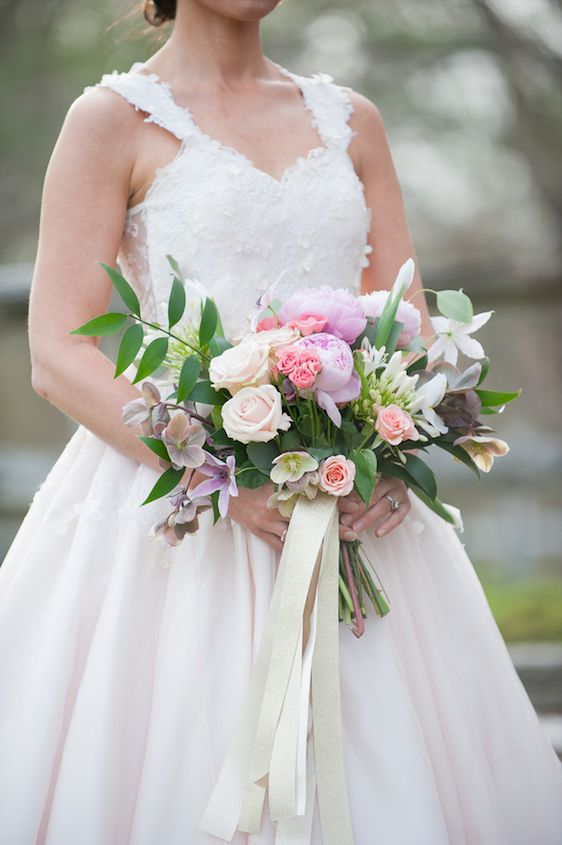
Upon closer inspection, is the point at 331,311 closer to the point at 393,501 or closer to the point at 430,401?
the point at 430,401

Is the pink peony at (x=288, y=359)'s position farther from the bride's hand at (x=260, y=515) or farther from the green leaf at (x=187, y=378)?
the bride's hand at (x=260, y=515)

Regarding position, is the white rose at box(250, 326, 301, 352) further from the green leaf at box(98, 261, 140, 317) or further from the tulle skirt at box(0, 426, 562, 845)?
the tulle skirt at box(0, 426, 562, 845)

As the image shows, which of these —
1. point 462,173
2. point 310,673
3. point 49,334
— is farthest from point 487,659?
point 462,173

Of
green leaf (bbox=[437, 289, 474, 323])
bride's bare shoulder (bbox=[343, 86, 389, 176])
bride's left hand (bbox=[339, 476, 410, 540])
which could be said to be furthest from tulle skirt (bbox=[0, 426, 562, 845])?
bride's bare shoulder (bbox=[343, 86, 389, 176])

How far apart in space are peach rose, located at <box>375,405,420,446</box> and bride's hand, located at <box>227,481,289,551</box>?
9.8 inches

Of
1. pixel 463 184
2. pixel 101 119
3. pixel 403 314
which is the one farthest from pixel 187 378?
pixel 463 184

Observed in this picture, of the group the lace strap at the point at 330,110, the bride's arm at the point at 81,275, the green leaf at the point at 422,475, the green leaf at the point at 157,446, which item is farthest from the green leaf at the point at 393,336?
the lace strap at the point at 330,110

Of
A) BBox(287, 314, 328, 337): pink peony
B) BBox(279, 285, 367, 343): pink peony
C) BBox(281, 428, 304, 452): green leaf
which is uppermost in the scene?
BBox(279, 285, 367, 343): pink peony

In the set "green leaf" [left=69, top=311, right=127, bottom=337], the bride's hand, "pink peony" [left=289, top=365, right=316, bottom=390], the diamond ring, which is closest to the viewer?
"pink peony" [left=289, top=365, right=316, bottom=390]

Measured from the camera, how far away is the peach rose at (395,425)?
1.78m

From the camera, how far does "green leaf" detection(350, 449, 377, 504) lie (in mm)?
1798

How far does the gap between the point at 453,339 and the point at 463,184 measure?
20.3 feet

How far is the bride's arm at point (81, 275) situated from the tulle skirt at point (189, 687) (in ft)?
0.49

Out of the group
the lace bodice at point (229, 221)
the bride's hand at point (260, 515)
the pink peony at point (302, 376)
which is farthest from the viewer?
the lace bodice at point (229, 221)
